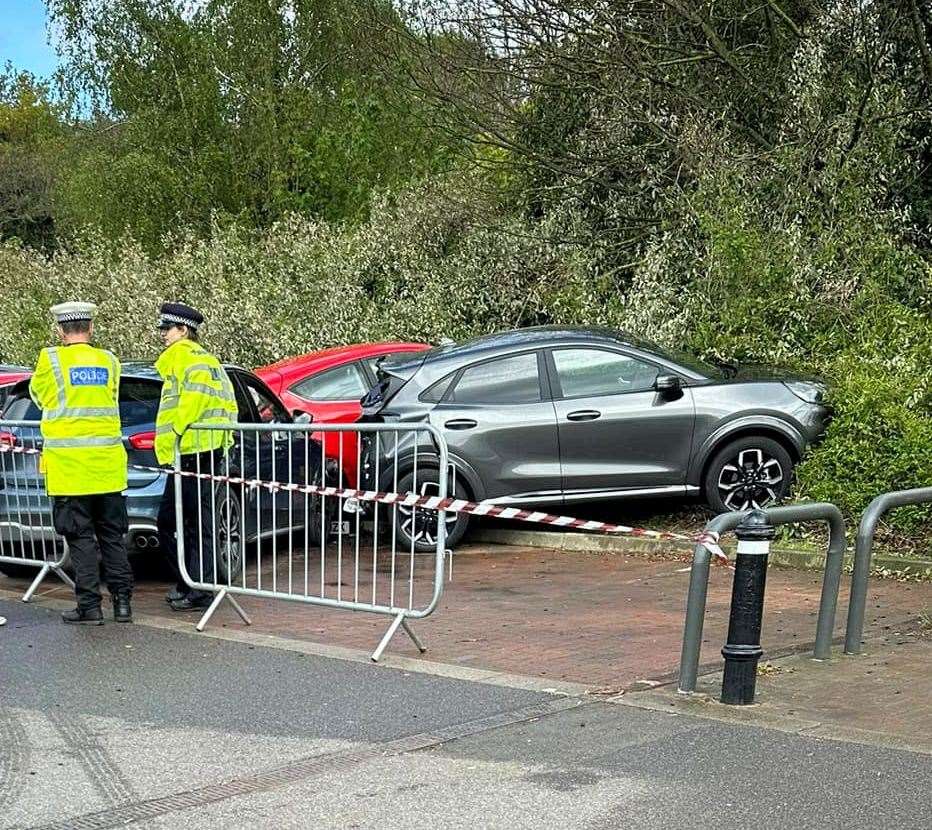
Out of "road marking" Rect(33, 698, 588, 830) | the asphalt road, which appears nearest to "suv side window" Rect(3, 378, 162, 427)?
the asphalt road

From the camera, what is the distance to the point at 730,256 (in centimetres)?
1423

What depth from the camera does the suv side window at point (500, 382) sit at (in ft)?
39.2

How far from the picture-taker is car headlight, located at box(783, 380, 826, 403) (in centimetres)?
1166

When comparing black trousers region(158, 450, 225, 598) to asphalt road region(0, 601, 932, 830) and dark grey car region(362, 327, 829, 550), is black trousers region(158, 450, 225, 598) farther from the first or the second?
dark grey car region(362, 327, 829, 550)

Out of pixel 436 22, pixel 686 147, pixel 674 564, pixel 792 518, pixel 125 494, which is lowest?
pixel 674 564

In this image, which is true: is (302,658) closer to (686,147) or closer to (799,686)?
(799,686)

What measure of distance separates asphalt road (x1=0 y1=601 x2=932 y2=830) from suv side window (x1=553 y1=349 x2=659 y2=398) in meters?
4.80

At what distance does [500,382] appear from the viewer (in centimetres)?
1201

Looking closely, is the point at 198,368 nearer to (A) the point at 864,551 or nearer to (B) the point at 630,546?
(B) the point at 630,546

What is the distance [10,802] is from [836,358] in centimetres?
899

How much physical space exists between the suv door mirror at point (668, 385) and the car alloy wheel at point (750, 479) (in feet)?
2.41

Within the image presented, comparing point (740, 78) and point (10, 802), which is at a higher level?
point (740, 78)

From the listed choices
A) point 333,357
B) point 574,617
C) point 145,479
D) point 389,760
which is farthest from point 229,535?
point 333,357

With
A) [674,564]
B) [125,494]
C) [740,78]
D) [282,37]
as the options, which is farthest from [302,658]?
[282,37]
